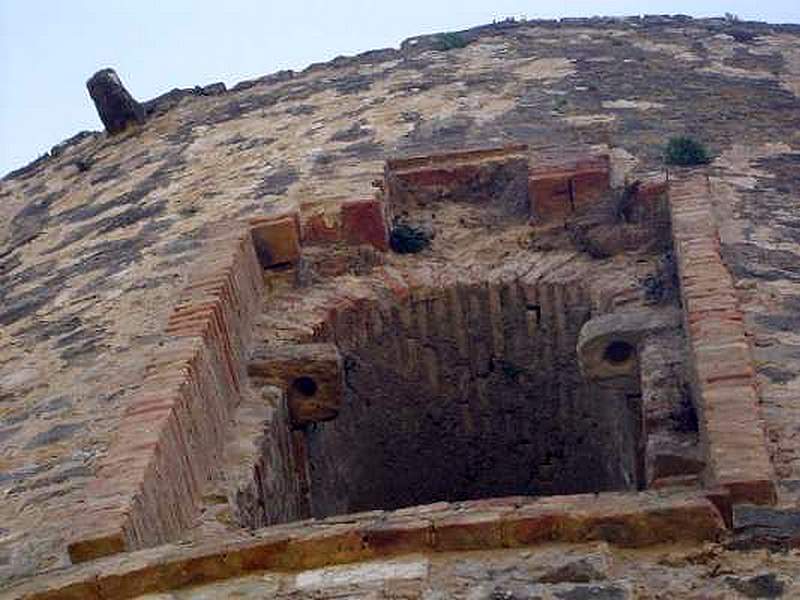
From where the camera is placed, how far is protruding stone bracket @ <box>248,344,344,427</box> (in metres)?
5.50

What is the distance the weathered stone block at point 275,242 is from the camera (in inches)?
243

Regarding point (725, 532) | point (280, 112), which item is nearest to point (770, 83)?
point (280, 112)

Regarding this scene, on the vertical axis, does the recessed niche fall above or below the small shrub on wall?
below

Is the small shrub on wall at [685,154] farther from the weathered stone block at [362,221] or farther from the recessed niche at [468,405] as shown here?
the weathered stone block at [362,221]

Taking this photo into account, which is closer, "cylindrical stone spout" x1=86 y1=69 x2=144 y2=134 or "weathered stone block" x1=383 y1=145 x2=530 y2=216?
"weathered stone block" x1=383 y1=145 x2=530 y2=216

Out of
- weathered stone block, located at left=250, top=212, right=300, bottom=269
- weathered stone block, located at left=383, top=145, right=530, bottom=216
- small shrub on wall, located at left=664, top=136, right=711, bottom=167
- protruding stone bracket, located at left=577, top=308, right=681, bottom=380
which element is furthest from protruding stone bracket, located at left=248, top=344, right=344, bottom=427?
small shrub on wall, located at left=664, top=136, right=711, bottom=167

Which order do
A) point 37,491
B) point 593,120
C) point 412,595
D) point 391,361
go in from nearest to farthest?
point 412,595 → point 37,491 → point 391,361 → point 593,120

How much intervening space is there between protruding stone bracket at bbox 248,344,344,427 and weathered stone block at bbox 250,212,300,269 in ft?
2.35

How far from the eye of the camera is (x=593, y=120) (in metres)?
7.74

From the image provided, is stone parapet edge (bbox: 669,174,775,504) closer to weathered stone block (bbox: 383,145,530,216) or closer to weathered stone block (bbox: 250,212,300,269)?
weathered stone block (bbox: 383,145,530,216)

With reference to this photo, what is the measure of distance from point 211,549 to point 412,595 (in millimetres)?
592

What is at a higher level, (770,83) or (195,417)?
(770,83)

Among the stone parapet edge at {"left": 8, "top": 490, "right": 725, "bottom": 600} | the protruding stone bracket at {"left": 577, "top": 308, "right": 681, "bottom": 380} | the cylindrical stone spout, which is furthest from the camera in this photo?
the cylindrical stone spout

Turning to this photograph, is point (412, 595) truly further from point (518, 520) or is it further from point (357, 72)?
point (357, 72)
